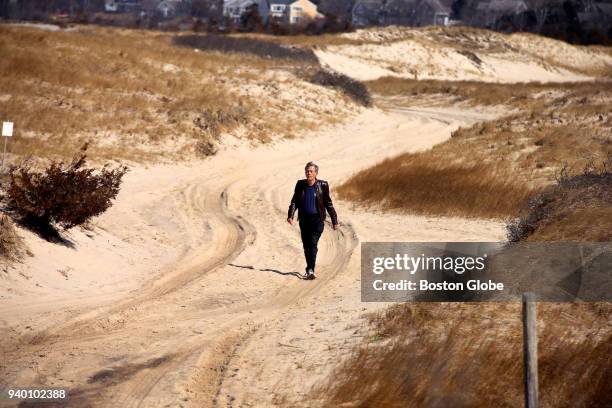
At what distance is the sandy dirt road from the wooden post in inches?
83.0

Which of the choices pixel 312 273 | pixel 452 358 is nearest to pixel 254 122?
pixel 312 273

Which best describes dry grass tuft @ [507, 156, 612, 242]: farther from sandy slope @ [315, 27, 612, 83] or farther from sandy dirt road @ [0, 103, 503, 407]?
sandy slope @ [315, 27, 612, 83]

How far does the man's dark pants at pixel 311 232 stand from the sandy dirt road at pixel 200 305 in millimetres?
411

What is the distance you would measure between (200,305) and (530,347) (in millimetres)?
5757

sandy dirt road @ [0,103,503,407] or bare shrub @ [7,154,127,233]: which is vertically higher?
bare shrub @ [7,154,127,233]

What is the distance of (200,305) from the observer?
1170 cm

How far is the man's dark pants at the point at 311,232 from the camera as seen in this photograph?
42.5 feet

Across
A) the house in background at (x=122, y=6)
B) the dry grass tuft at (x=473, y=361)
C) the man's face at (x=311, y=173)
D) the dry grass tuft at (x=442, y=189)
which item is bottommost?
the dry grass tuft at (x=442, y=189)

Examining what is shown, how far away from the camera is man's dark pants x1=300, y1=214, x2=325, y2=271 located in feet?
42.5

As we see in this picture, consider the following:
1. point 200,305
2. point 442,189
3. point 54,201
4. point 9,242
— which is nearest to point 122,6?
point 442,189

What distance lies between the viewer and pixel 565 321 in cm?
894

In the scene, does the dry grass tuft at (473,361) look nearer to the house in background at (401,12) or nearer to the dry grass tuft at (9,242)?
the dry grass tuft at (9,242)

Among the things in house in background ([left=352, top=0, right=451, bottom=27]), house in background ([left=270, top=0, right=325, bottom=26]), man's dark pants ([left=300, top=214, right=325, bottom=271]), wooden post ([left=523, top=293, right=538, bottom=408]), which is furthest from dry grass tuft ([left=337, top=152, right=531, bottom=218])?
house in background ([left=352, top=0, right=451, bottom=27])

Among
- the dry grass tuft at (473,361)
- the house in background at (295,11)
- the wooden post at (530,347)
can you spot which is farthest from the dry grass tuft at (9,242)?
the house in background at (295,11)
